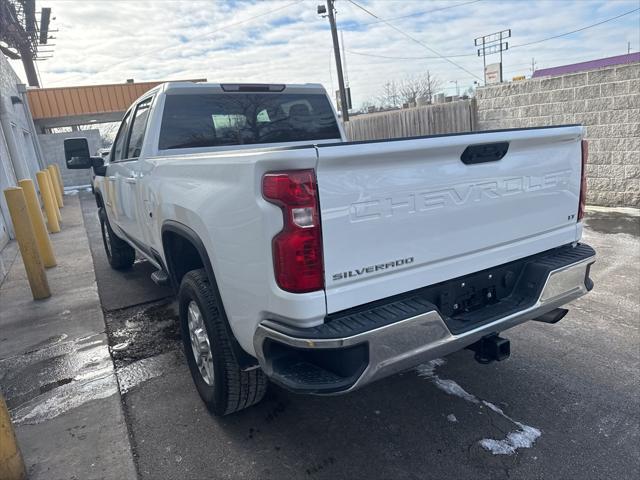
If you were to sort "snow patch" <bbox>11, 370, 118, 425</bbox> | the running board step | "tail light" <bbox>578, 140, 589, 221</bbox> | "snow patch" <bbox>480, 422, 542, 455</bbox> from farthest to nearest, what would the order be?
1. the running board step
2. "snow patch" <bbox>11, 370, 118, 425</bbox>
3. "tail light" <bbox>578, 140, 589, 221</bbox>
4. "snow patch" <bbox>480, 422, 542, 455</bbox>

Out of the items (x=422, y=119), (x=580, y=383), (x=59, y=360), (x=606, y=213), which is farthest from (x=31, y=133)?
(x=580, y=383)

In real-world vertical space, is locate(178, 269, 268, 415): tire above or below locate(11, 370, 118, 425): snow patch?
above

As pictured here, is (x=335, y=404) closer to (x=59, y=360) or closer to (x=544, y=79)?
(x=59, y=360)

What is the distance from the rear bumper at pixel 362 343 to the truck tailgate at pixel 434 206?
4.3 inches

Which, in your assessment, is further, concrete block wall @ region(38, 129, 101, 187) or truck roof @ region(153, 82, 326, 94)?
concrete block wall @ region(38, 129, 101, 187)

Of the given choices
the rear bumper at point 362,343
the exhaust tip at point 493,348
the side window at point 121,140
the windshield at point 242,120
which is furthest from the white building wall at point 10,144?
the exhaust tip at point 493,348

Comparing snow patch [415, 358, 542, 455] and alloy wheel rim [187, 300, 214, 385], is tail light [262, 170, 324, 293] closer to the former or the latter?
alloy wheel rim [187, 300, 214, 385]

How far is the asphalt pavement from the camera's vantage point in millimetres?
2547

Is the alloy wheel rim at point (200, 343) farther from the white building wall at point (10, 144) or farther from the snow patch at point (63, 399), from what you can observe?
the white building wall at point (10, 144)

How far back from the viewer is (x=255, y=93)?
4.23 m

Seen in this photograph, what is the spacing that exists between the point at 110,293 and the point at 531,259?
4.89m

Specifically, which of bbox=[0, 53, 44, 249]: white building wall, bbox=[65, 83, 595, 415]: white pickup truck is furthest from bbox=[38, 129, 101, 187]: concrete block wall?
bbox=[65, 83, 595, 415]: white pickup truck

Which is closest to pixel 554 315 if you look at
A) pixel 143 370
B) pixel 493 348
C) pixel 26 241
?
pixel 493 348

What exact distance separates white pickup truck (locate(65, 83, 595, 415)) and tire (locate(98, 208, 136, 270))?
3386 millimetres
